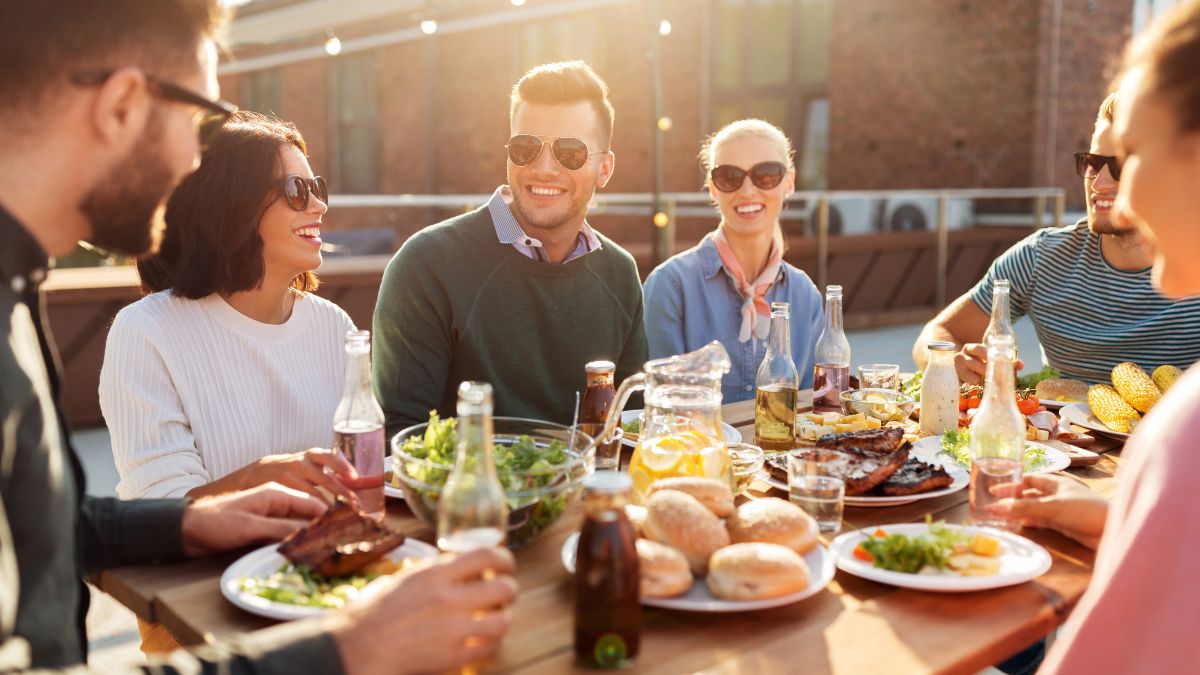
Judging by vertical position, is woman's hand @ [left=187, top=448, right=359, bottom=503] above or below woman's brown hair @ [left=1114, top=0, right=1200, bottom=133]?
below

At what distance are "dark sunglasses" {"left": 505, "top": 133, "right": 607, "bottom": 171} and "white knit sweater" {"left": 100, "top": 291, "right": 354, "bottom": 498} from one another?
77 centimetres

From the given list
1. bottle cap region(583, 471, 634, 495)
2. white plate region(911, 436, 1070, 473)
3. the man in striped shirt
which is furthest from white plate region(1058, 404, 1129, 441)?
bottle cap region(583, 471, 634, 495)

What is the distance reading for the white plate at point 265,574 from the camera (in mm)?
1438

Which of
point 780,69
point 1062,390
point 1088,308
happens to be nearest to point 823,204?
point 780,69

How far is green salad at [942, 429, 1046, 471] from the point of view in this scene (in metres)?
2.25

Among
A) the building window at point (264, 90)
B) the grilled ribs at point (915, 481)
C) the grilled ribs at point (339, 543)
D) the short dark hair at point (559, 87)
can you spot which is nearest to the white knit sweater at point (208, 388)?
the grilled ribs at point (339, 543)

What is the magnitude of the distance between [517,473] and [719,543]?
13.4 inches

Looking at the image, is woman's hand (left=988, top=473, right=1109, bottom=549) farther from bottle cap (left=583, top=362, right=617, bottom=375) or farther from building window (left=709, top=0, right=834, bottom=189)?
building window (left=709, top=0, right=834, bottom=189)

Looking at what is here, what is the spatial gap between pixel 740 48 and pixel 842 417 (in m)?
12.3

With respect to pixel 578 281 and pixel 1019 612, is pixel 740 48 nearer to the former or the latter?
pixel 578 281

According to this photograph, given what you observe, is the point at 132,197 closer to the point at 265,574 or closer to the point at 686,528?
the point at 265,574

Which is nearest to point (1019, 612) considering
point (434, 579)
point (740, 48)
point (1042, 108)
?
point (434, 579)

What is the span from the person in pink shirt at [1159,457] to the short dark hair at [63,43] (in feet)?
4.23

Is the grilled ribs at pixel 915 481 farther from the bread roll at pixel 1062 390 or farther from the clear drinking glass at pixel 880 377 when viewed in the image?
the bread roll at pixel 1062 390
